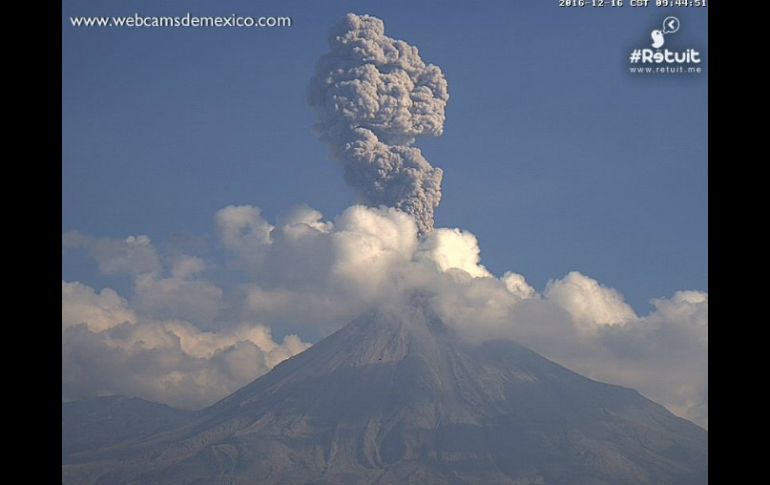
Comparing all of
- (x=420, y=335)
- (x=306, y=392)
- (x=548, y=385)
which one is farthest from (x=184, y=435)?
(x=548, y=385)

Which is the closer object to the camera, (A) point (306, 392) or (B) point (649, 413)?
(A) point (306, 392)

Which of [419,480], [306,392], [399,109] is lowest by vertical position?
[419,480]

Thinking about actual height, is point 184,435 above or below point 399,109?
below
